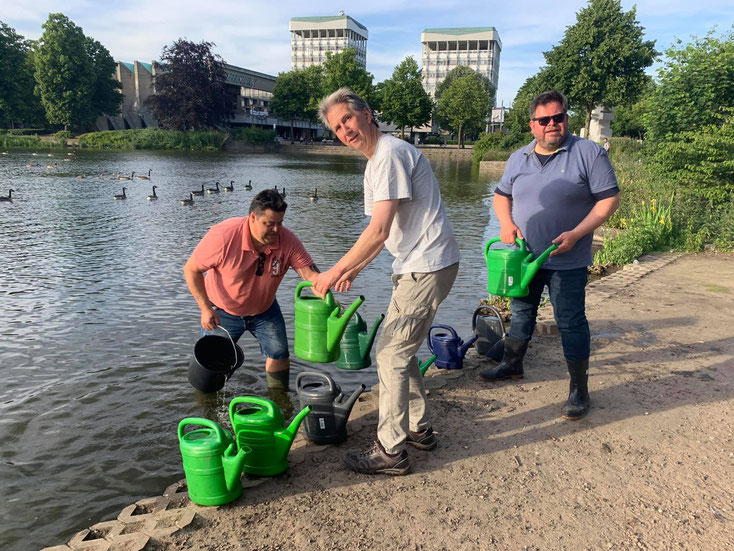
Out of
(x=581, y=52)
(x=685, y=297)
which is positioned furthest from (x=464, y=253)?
(x=581, y=52)

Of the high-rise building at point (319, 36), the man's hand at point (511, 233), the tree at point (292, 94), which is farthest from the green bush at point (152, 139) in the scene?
the high-rise building at point (319, 36)

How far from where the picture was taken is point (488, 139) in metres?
49.4

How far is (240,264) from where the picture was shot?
167 inches

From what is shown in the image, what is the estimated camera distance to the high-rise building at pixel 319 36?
12419 cm

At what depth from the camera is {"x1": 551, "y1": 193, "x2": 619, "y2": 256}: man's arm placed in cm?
355

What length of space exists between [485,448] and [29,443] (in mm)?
3442

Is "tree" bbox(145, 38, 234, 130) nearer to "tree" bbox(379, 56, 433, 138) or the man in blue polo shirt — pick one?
"tree" bbox(379, 56, 433, 138)

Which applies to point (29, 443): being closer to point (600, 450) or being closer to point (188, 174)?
point (600, 450)

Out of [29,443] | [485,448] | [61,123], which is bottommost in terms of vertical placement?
[29,443]

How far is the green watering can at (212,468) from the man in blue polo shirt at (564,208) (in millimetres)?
2386

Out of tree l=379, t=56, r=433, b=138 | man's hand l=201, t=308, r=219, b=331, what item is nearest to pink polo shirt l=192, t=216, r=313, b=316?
man's hand l=201, t=308, r=219, b=331

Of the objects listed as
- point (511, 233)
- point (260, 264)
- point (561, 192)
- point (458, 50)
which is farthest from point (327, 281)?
point (458, 50)

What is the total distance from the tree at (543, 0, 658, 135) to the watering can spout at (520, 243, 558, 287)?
35944 millimetres

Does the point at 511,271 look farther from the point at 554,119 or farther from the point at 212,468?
the point at 212,468
